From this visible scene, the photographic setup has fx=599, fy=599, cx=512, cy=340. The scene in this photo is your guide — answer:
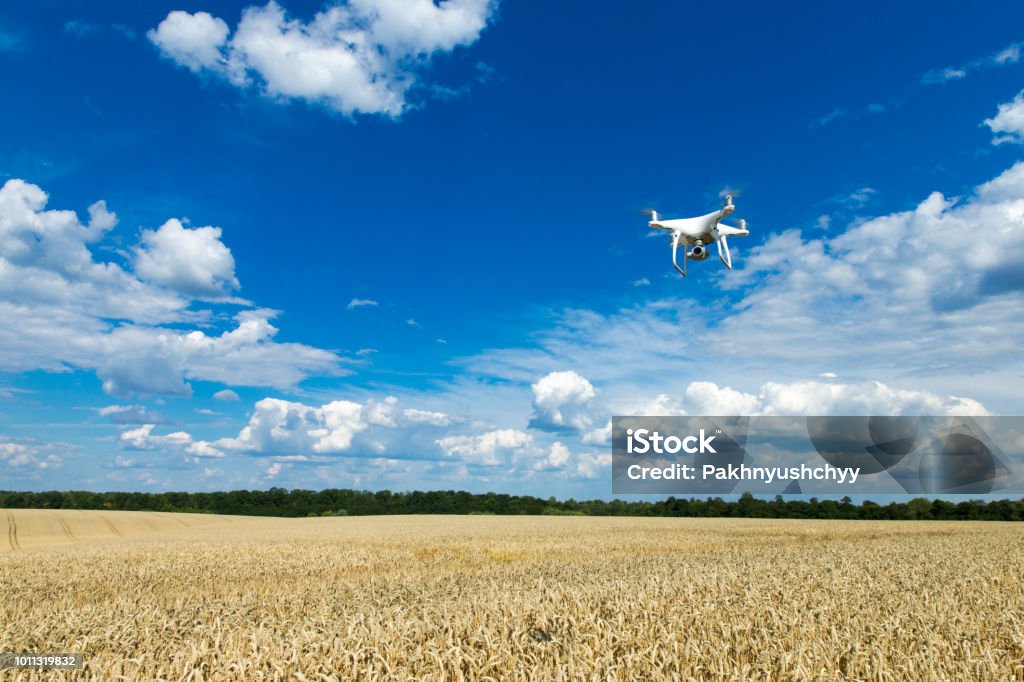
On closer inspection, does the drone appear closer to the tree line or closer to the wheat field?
the wheat field

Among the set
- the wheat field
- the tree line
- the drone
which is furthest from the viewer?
the tree line

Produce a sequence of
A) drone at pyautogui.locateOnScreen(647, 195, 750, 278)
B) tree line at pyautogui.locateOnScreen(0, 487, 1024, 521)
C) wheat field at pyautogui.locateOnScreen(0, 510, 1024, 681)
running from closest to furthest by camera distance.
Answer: wheat field at pyautogui.locateOnScreen(0, 510, 1024, 681) < drone at pyautogui.locateOnScreen(647, 195, 750, 278) < tree line at pyautogui.locateOnScreen(0, 487, 1024, 521)

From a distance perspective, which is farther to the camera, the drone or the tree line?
the tree line

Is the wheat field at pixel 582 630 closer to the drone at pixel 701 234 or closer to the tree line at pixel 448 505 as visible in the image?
the drone at pixel 701 234

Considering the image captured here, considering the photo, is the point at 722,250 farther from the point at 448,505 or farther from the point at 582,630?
the point at 448,505

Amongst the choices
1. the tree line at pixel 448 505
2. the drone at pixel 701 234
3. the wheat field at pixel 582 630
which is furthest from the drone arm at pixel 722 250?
the tree line at pixel 448 505

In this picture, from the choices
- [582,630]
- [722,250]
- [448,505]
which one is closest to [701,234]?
[722,250]

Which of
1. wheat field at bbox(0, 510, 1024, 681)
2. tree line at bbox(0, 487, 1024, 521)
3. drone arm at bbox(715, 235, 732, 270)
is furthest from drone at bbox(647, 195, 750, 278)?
tree line at bbox(0, 487, 1024, 521)

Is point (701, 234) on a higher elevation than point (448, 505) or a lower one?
higher

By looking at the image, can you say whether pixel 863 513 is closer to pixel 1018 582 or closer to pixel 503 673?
pixel 1018 582
